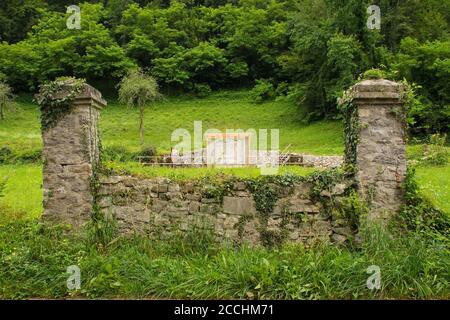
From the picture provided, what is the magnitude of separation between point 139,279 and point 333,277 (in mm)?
2448

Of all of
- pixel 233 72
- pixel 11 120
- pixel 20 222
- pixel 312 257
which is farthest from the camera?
pixel 233 72

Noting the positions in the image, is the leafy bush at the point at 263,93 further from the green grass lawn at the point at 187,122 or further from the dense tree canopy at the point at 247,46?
the green grass lawn at the point at 187,122

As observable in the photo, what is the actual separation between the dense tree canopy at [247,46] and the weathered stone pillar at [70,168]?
26379mm

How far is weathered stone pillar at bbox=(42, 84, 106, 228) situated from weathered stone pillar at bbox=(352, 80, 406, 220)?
409 cm

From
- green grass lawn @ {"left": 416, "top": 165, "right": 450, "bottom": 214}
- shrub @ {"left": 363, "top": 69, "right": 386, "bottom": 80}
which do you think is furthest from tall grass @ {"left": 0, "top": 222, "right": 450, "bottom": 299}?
green grass lawn @ {"left": 416, "top": 165, "right": 450, "bottom": 214}

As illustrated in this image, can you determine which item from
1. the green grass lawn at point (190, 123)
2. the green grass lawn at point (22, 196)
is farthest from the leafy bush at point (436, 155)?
the green grass lawn at point (22, 196)

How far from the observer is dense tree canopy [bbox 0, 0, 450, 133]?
32.7 metres

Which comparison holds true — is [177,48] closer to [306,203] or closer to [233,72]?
[233,72]

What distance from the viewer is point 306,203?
661cm

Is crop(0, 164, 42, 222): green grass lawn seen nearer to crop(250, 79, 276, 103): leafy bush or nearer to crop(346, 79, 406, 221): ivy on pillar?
crop(346, 79, 406, 221): ivy on pillar

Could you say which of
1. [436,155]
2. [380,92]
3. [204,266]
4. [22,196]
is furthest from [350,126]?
[436,155]

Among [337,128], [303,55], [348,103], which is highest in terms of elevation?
[303,55]

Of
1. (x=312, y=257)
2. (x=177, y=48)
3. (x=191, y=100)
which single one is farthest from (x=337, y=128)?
(x=312, y=257)

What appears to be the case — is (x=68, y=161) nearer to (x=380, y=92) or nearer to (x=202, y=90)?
(x=380, y=92)
